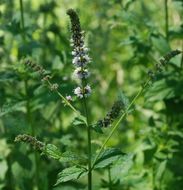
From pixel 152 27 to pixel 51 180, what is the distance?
1.37 metres

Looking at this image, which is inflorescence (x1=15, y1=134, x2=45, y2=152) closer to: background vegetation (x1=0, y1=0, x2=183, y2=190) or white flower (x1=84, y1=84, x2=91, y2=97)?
white flower (x1=84, y1=84, x2=91, y2=97)

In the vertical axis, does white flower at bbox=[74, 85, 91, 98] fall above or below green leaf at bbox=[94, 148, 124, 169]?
above

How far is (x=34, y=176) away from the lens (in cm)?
395

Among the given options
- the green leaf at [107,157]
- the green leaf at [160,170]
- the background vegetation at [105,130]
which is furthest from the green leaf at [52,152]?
the green leaf at [160,170]

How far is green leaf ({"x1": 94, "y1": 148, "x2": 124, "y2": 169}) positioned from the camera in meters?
2.58

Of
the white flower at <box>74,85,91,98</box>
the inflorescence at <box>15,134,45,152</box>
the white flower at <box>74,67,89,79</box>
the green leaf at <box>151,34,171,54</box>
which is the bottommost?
the inflorescence at <box>15,134,45,152</box>

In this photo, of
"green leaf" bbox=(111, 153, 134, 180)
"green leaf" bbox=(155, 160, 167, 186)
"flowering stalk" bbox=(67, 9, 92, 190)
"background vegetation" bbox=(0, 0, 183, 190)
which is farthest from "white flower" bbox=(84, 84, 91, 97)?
"green leaf" bbox=(155, 160, 167, 186)

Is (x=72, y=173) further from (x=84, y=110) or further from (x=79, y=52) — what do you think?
(x=79, y=52)

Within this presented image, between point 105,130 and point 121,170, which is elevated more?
point 105,130

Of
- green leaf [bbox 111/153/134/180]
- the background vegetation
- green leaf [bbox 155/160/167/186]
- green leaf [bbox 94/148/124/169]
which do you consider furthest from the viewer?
green leaf [bbox 155/160/167/186]

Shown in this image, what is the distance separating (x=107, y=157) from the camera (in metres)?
2.63

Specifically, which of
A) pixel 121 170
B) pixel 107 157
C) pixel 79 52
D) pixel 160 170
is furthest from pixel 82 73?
pixel 160 170

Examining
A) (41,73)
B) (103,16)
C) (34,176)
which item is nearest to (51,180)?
(34,176)

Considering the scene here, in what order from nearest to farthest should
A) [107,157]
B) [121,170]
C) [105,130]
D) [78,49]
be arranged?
[78,49], [107,157], [121,170], [105,130]
